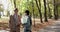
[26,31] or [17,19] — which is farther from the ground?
[17,19]

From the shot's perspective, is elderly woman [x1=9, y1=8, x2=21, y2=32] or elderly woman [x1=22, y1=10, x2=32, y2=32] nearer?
elderly woman [x1=9, y1=8, x2=21, y2=32]

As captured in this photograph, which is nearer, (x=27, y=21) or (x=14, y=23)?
(x=14, y=23)

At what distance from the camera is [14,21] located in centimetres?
923

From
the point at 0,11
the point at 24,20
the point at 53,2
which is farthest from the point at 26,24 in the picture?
the point at 0,11

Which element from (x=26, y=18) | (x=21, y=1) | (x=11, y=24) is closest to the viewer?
(x=11, y=24)

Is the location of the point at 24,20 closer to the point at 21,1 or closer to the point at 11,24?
the point at 11,24

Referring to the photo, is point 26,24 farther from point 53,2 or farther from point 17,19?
point 53,2

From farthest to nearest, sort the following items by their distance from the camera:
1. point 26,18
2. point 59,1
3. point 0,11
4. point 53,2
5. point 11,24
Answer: point 0,11 → point 59,1 → point 53,2 → point 26,18 → point 11,24

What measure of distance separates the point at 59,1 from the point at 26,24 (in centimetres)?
5799

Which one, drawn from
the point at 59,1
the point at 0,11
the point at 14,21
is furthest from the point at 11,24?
the point at 0,11

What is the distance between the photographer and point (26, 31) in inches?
403

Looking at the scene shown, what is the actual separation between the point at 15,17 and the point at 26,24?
1.01 m

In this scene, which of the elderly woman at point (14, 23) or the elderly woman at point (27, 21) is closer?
the elderly woman at point (14, 23)

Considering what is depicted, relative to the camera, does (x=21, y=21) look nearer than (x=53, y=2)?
Yes
